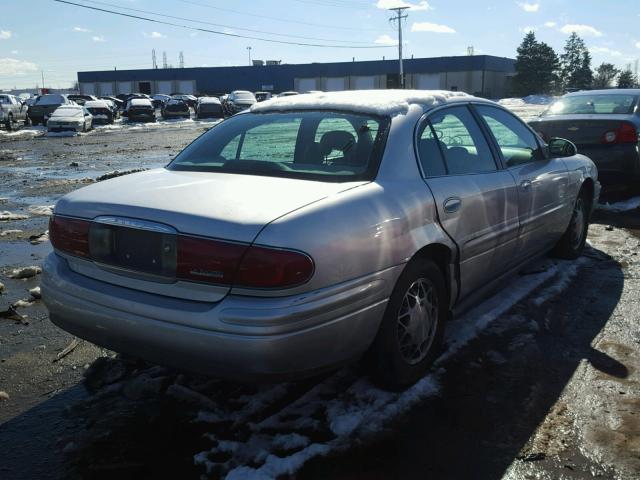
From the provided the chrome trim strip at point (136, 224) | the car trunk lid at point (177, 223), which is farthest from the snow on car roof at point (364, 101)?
the chrome trim strip at point (136, 224)

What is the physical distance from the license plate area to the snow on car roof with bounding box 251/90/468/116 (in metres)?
1.45

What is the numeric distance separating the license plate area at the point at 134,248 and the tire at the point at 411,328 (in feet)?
3.54

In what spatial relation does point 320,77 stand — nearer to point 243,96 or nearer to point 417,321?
point 243,96

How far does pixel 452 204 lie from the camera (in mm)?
3385

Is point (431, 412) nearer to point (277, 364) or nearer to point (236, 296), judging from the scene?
point (277, 364)

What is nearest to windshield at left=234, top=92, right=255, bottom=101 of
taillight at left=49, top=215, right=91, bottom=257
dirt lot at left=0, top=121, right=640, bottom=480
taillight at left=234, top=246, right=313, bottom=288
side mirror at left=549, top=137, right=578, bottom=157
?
side mirror at left=549, top=137, right=578, bottom=157

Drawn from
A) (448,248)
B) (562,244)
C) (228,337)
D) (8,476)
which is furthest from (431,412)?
(562,244)

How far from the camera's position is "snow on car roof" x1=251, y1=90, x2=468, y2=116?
3.44 meters

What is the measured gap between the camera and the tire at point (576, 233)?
5.55 metres

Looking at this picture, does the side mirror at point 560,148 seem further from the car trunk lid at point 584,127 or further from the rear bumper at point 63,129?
the rear bumper at point 63,129

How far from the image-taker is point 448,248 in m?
3.35

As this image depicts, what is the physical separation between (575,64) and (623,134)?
90653 millimetres

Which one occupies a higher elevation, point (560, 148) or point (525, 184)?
point (560, 148)

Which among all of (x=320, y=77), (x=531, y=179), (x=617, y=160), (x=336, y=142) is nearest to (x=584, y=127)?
(x=617, y=160)
